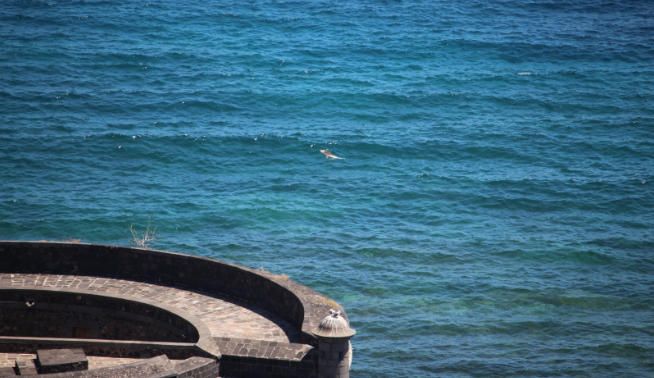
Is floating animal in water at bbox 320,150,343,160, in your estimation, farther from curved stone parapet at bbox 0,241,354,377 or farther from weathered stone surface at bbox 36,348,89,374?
weathered stone surface at bbox 36,348,89,374

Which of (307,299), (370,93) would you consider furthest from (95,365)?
(370,93)

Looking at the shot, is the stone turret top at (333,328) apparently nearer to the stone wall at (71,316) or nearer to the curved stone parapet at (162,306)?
the curved stone parapet at (162,306)

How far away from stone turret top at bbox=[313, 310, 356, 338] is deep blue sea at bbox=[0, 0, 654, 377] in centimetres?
1984

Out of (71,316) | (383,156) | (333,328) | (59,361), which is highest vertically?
(333,328)

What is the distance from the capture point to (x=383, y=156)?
285ft

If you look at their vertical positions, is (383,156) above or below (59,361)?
below

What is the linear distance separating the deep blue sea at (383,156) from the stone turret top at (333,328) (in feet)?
65.1

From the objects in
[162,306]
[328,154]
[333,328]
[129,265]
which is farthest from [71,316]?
[328,154]

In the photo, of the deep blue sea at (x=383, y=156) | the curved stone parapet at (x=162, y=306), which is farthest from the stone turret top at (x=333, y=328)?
the deep blue sea at (x=383, y=156)

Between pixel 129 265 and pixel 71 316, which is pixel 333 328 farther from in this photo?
pixel 129 265

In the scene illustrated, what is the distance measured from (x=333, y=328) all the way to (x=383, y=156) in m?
56.7

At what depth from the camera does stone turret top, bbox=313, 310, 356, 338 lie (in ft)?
100

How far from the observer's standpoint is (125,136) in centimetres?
8750

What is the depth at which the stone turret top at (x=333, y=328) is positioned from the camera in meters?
30.6
